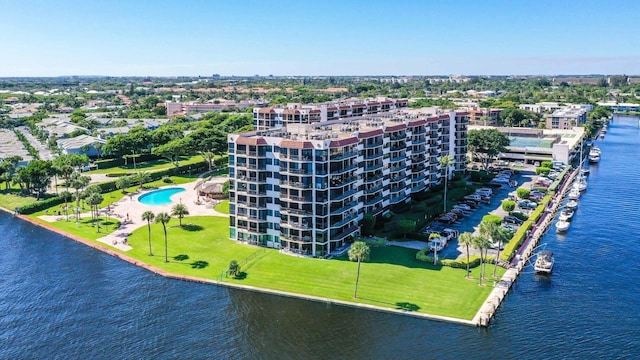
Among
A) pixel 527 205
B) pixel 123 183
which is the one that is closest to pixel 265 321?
pixel 527 205

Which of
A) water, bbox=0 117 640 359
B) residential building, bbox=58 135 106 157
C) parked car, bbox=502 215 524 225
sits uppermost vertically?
residential building, bbox=58 135 106 157

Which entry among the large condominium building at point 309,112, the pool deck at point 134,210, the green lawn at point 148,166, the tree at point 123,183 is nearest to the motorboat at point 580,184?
the large condominium building at point 309,112

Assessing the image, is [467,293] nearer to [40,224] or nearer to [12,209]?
[40,224]

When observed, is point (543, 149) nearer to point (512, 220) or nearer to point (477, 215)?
point (477, 215)

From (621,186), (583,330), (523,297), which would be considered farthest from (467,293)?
(621,186)

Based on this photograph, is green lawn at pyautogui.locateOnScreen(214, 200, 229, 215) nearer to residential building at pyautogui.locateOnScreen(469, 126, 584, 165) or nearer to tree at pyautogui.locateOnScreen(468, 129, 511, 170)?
tree at pyautogui.locateOnScreen(468, 129, 511, 170)

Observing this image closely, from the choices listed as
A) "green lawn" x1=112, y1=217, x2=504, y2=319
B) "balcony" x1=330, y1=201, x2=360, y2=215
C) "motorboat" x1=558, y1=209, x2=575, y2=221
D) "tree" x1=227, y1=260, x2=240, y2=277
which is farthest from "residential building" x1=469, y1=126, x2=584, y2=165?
"tree" x1=227, y1=260, x2=240, y2=277
